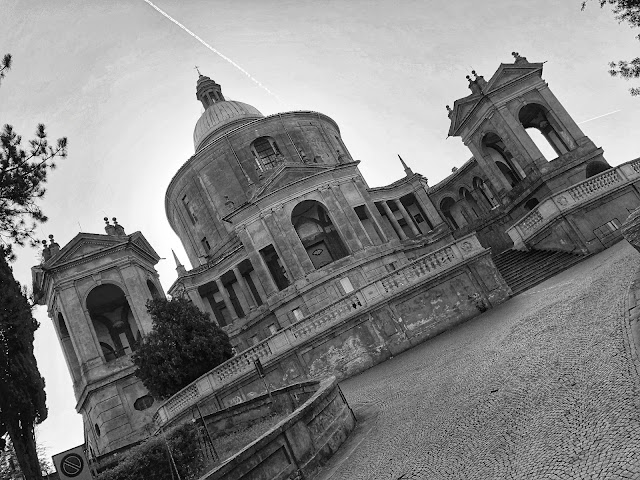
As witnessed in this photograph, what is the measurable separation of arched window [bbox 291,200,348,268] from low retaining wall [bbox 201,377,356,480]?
74.1 feet

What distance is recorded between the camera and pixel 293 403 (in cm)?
1147

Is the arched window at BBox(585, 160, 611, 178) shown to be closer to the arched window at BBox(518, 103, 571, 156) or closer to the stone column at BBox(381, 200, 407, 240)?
the arched window at BBox(518, 103, 571, 156)

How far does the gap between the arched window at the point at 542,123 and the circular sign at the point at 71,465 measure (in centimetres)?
3455

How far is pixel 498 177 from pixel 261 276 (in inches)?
782

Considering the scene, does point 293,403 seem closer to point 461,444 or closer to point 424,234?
point 461,444

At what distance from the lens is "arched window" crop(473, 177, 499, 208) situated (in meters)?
41.2

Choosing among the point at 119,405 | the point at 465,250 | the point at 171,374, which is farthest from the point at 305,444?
the point at 119,405

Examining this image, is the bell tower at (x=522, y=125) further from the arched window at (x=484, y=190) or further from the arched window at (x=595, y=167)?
the arched window at (x=484, y=190)

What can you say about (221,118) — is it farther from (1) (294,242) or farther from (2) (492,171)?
(2) (492,171)

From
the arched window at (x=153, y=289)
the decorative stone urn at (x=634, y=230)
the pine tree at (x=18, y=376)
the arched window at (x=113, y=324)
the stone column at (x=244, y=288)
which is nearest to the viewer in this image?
the decorative stone urn at (x=634, y=230)

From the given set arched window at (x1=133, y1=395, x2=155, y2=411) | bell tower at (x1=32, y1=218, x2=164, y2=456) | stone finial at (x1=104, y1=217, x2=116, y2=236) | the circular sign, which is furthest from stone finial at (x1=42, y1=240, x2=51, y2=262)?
the circular sign

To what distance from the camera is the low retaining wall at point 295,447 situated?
20.5 feet

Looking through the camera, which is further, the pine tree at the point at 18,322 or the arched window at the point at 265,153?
the arched window at the point at 265,153

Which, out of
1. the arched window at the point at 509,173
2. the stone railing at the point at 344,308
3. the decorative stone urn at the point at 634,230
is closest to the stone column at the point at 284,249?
the stone railing at the point at 344,308
